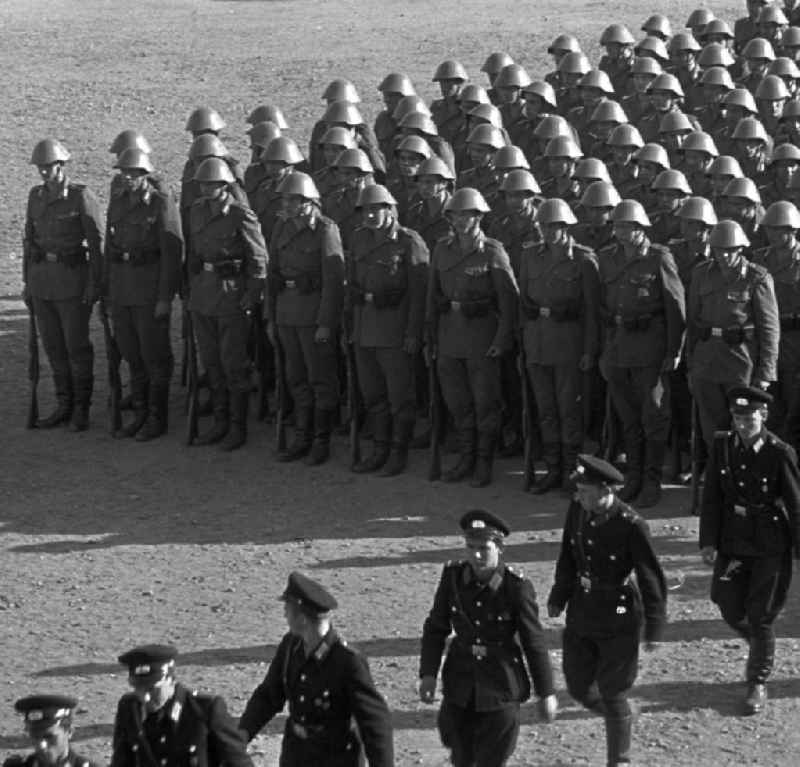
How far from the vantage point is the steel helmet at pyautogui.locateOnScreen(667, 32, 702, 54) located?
827 inches

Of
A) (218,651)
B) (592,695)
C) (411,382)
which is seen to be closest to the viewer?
(592,695)

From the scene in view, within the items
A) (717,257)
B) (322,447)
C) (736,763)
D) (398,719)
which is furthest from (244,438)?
(736,763)

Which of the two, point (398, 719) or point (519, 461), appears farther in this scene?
point (519, 461)

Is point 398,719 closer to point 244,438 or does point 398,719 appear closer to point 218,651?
point 218,651

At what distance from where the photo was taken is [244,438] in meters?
16.5

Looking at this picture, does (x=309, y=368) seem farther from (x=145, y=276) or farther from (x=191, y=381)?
(x=145, y=276)

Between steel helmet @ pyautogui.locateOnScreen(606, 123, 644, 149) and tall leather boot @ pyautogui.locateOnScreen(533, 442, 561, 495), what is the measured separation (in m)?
2.71

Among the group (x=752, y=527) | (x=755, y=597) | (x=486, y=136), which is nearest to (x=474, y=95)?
(x=486, y=136)

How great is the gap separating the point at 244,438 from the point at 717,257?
3.69m

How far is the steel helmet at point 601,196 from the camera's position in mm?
15461

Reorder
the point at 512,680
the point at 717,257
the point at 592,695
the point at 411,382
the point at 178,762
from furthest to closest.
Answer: the point at 411,382 < the point at 717,257 < the point at 592,695 < the point at 512,680 < the point at 178,762

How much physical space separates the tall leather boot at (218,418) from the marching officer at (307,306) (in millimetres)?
499

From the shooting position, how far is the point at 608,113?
18125 mm

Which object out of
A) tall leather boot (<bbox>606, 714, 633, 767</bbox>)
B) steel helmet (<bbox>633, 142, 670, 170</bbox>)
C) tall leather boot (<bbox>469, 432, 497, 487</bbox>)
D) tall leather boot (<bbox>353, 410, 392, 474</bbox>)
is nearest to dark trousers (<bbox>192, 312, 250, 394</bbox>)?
tall leather boot (<bbox>353, 410, 392, 474</bbox>)
